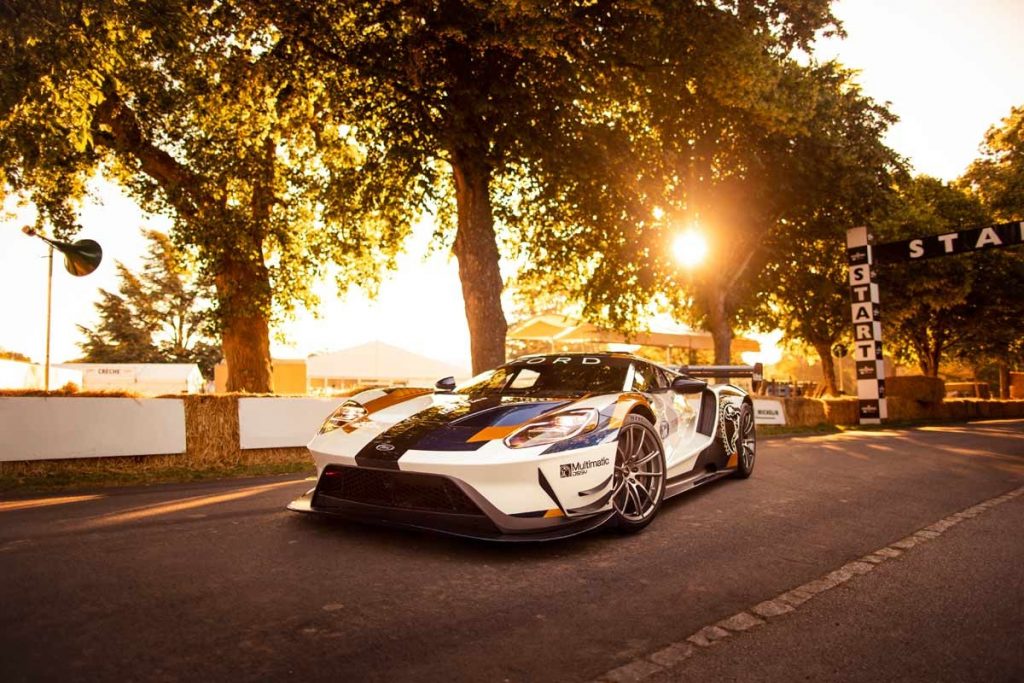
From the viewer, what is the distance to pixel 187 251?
1467cm

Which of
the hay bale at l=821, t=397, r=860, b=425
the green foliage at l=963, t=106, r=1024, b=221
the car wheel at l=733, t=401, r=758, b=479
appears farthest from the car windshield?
the green foliage at l=963, t=106, r=1024, b=221

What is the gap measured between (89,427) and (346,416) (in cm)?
485

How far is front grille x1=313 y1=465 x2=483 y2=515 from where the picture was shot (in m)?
3.77

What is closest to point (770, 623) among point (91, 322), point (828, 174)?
point (828, 174)

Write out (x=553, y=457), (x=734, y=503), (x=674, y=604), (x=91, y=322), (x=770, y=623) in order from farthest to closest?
(x=91, y=322)
(x=734, y=503)
(x=553, y=457)
(x=674, y=604)
(x=770, y=623)

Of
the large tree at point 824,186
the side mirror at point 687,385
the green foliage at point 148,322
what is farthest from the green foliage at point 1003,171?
the green foliage at point 148,322

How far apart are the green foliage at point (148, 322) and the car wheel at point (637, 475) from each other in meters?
50.0

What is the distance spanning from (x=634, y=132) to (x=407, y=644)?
1609cm

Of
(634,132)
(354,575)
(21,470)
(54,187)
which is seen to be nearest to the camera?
(354,575)

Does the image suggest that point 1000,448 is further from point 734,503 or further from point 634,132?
point 634,132

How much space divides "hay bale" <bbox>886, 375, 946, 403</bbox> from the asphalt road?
19517mm

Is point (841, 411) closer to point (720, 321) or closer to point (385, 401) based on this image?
point (720, 321)

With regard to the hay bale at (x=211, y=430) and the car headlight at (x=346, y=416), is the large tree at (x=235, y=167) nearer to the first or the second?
the hay bale at (x=211, y=430)

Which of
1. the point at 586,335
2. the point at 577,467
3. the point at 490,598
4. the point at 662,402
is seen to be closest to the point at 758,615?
the point at 490,598
